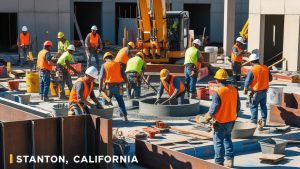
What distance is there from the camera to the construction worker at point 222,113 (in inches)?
Answer: 430

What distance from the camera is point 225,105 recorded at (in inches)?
432

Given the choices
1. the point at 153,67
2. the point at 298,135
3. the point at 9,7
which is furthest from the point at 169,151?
the point at 9,7

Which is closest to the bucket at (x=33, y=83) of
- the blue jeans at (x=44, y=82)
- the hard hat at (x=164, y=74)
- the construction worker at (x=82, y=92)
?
the blue jeans at (x=44, y=82)

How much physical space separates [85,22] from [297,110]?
97.4 feet

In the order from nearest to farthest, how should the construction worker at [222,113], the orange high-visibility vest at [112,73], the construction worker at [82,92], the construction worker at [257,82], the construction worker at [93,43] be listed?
the construction worker at [222,113], the construction worker at [82,92], the construction worker at [257,82], the orange high-visibility vest at [112,73], the construction worker at [93,43]

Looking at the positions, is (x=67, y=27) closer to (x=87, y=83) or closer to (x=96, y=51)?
(x=96, y=51)

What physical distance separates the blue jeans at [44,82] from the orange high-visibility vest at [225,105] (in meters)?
8.15

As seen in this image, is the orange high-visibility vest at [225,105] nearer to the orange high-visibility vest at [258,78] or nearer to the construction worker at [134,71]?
the orange high-visibility vest at [258,78]

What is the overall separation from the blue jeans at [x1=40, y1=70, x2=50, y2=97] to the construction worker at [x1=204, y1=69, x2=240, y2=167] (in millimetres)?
7964

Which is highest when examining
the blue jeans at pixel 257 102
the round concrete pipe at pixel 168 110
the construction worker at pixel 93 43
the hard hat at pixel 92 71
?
the construction worker at pixel 93 43

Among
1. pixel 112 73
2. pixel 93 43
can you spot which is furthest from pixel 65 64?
pixel 93 43

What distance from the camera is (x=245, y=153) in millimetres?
12648

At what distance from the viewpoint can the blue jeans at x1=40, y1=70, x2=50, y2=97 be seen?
17.8 m

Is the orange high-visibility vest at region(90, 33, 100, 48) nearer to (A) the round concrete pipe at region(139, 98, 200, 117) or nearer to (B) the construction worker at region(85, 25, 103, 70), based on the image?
(B) the construction worker at region(85, 25, 103, 70)
